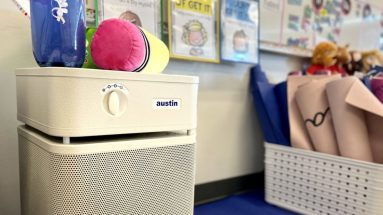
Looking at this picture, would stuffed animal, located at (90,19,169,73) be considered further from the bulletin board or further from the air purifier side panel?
the bulletin board

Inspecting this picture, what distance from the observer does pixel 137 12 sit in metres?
0.76

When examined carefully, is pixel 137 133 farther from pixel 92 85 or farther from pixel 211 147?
pixel 211 147

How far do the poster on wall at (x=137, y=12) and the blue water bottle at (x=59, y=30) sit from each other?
0.87 feet

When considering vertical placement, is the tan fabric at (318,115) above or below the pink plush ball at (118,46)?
below

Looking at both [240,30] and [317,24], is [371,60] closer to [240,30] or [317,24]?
[317,24]

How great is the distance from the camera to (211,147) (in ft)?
3.14

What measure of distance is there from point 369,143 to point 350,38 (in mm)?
823

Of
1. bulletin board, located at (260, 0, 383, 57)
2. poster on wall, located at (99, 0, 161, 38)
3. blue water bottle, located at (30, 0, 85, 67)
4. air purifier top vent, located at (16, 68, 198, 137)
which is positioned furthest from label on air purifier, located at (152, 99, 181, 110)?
bulletin board, located at (260, 0, 383, 57)

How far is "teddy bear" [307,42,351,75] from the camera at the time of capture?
3.59 ft

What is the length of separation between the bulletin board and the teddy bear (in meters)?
0.09

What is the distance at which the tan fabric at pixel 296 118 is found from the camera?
34.6 inches

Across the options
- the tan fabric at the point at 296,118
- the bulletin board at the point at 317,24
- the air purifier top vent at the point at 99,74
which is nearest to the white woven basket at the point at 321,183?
the tan fabric at the point at 296,118

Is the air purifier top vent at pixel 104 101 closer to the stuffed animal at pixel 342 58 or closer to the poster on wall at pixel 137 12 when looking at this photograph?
the poster on wall at pixel 137 12

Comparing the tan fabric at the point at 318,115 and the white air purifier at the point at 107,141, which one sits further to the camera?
the tan fabric at the point at 318,115
